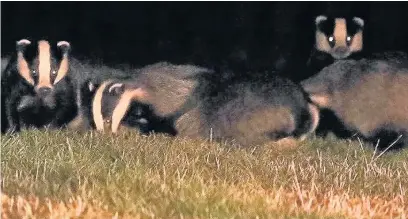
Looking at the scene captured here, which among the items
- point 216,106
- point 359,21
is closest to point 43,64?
point 216,106

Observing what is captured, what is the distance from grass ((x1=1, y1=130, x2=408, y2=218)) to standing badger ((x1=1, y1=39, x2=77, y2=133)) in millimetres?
826

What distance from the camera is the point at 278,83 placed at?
15.0 feet

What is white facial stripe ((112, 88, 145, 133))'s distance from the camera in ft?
16.0

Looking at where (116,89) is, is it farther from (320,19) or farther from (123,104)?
(320,19)

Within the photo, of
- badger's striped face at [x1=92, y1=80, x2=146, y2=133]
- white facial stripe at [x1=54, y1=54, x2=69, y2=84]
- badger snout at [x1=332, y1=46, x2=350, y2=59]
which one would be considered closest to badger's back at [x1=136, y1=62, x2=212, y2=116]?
badger's striped face at [x1=92, y1=80, x2=146, y2=133]

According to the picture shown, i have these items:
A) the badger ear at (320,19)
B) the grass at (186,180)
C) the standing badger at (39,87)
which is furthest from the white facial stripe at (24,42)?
the badger ear at (320,19)

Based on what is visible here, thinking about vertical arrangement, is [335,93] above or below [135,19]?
below

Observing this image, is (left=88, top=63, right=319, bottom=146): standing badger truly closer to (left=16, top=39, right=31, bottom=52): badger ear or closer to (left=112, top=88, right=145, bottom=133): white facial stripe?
(left=112, top=88, right=145, bottom=133): white facial stripe

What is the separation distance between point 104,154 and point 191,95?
122cm

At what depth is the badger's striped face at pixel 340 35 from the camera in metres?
5.25

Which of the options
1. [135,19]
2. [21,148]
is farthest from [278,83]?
[21,148]

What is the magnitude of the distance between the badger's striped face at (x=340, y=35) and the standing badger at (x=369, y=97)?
0.63 meters

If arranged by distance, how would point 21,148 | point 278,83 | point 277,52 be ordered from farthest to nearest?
point 277,52 < point 278,83 < point 21,148

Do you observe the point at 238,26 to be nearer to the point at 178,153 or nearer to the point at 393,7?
the point at 393,7
